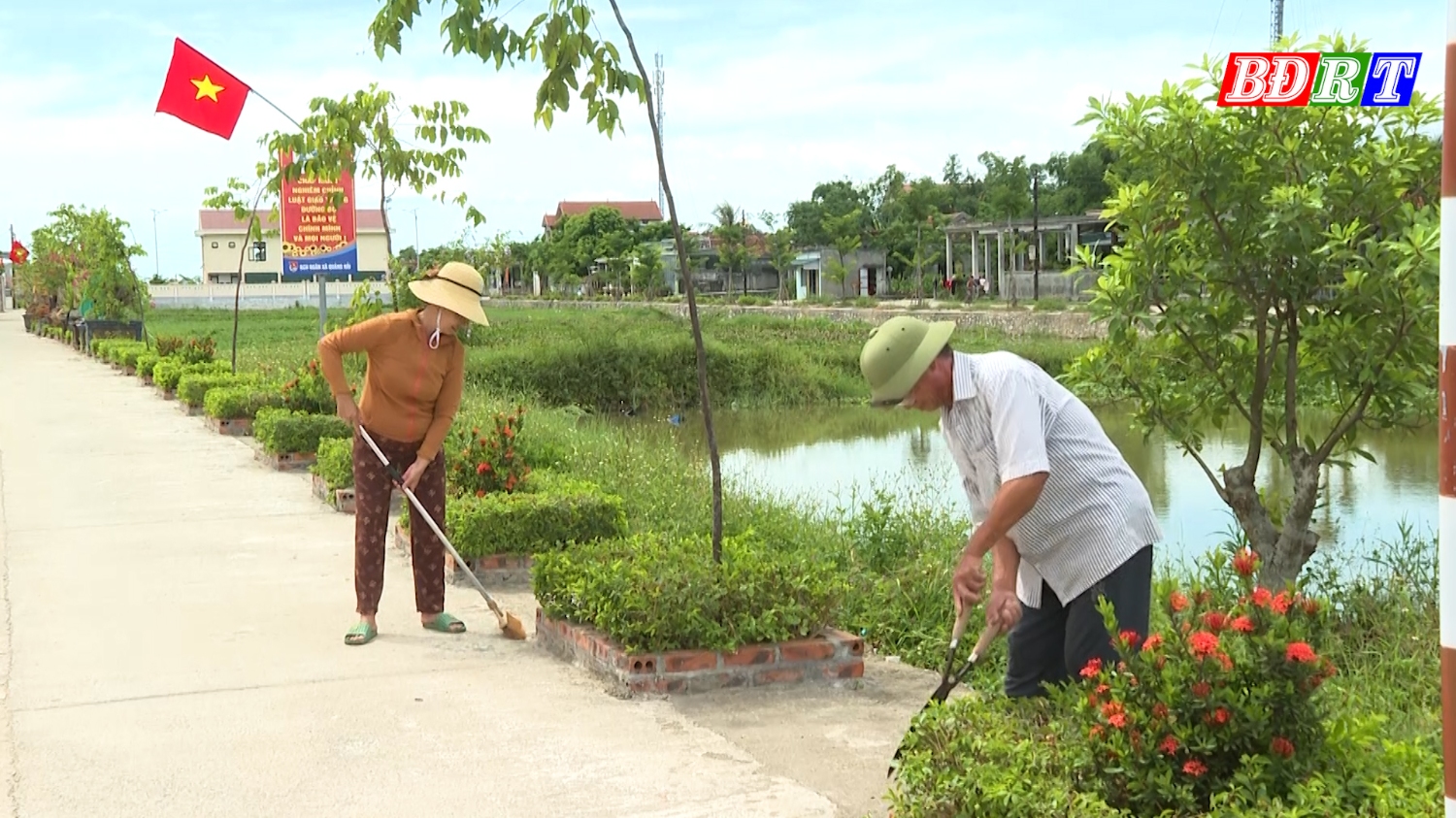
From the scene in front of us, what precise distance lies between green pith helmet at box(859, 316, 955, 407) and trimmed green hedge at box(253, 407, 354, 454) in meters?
8.64

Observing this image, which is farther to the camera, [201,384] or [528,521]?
[201,384]

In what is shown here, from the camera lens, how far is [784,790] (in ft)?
13.5

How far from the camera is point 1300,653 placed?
9.59 feet

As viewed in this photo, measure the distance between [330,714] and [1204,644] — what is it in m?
3.12

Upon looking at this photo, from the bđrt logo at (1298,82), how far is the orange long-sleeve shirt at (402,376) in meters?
3.57

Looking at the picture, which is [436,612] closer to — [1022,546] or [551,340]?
[1022,546]

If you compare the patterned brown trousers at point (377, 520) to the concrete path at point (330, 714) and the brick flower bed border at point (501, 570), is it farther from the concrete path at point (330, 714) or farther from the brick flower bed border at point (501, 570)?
the brick flower bed border at point (501, 570)

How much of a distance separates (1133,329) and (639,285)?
209ft

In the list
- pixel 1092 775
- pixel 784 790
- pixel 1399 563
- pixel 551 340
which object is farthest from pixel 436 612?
pixel 551 340

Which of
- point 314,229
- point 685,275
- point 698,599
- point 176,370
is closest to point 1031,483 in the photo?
point 698,599

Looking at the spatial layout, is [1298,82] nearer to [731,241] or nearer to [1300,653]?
[1300,653]

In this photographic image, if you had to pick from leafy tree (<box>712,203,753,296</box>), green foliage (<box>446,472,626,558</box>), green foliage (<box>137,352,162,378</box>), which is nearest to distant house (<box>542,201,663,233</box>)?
leafy tree (<box>712,203,753,296</box>)

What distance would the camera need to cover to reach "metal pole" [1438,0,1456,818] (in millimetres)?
1662

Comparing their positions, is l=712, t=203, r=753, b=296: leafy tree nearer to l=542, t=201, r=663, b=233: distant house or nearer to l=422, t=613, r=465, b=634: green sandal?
l=542, t=201, r=663, b=233: distant house
